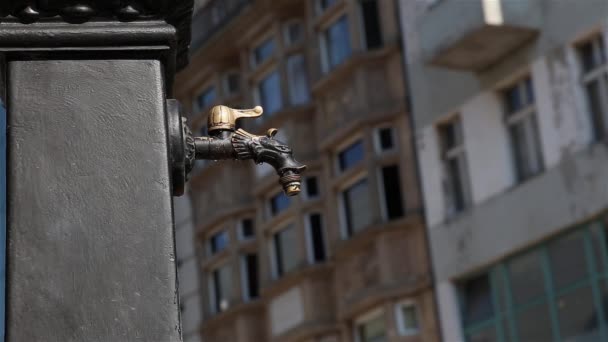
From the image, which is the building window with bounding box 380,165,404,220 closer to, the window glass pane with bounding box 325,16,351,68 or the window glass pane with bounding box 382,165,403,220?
the window glass pane with bounding box 382,165,403,220

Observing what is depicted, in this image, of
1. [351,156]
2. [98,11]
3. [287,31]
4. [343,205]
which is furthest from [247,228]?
[98,11]

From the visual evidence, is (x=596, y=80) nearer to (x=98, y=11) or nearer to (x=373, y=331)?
(x=373, y=331)

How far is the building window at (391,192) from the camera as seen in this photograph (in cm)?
2778

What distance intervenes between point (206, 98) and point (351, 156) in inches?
251

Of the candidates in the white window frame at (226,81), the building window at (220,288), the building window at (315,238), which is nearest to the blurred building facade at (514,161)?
the building window at (315,238)

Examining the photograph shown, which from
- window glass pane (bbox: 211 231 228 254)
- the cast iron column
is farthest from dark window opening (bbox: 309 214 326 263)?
the cast iron column

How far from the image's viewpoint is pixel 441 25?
25.8 m

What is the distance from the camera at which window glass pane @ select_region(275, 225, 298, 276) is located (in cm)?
3003

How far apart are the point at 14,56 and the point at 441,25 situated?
21450 millimetres

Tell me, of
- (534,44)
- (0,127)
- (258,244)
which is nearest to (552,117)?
(534,44)

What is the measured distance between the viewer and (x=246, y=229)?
106 feet

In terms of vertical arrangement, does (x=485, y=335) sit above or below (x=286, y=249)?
below

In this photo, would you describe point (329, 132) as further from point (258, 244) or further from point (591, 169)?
point (591, 169)

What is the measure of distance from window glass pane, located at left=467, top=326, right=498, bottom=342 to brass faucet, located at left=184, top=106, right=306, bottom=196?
20.7 meters
